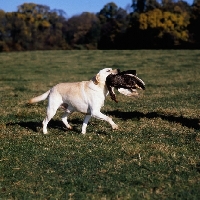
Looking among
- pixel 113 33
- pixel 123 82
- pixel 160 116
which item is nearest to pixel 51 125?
pixel 123 82

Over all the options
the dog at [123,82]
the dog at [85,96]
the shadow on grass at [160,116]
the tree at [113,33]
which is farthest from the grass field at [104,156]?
the tree at [113,33]

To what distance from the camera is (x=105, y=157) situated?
733 centimetres

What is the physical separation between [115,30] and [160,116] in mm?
67159

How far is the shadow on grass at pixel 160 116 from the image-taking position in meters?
10.2

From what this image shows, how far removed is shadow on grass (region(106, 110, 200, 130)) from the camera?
10195 millimetres

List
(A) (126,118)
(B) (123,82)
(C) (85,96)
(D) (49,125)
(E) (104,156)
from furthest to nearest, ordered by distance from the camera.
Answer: (A) (126,118), (D) (49,125), (C) (85,96), (B) (123,82), (E) (104,156)

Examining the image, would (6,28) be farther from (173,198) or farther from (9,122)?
(173,198)

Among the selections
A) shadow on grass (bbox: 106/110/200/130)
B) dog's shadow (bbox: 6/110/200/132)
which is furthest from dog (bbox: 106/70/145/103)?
shadow on grass (bbox: 106/110/200/130)

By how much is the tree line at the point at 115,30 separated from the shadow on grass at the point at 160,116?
54.9m

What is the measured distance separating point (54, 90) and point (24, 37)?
228 ft

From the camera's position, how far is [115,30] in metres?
77.2

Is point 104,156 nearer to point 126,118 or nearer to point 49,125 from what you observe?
point 49,125

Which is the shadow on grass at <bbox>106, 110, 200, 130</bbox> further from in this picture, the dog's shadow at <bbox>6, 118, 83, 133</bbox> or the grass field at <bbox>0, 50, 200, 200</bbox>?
the dog's shadow at <bbox>6, 118, 83, 133</bbox>

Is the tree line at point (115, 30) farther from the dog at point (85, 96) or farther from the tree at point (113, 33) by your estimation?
the dog at point (85, 96)
